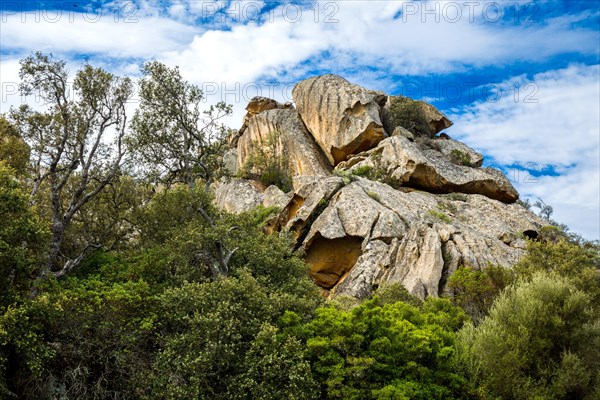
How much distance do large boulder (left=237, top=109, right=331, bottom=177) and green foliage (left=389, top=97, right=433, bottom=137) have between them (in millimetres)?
10272

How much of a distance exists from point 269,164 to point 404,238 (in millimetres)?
30719

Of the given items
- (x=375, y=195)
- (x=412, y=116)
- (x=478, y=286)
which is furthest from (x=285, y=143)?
(x=478, y=286)

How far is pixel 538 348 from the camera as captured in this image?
847 inches

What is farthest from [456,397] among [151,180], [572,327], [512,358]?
[151,180]

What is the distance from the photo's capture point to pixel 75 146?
87.2 ft

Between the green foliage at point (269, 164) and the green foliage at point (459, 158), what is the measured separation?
18222 millimetres

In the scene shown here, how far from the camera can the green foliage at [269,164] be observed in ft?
197

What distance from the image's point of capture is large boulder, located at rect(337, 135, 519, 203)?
1980 inches

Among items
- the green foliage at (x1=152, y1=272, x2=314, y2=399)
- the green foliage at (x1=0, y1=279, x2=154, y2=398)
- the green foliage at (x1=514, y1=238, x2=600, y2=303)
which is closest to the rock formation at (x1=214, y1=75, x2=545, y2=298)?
the green foliage at (x1=514, y1=238, x2=600, y2=303)

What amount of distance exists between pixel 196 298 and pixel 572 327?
1543 cm

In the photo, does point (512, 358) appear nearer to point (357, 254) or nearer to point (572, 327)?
point (572, 327)

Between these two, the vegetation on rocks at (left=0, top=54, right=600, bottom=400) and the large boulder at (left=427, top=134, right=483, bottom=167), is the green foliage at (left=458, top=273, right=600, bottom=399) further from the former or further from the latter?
the large boulder at (left=427, top=134, right=483, bottom=167)

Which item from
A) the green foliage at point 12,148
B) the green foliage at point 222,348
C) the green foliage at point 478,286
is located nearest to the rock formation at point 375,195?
the green foliage at point 478,286

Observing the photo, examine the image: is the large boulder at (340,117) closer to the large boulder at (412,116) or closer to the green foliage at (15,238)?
the large boulder at (412,116)
